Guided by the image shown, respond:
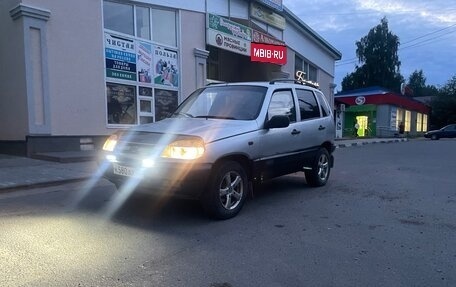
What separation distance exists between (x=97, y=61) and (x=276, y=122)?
889 centimetres

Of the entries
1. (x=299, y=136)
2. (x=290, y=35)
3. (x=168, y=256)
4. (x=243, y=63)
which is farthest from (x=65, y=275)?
(x=290, y=35)

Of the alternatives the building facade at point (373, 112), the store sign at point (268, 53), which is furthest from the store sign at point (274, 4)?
the building facade at point (373, 112)

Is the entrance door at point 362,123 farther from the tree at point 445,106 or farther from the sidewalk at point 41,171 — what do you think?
the sidewalk at point 41,171

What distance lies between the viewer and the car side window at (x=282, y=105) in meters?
6.45

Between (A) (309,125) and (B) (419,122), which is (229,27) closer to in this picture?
(A) (309,125)

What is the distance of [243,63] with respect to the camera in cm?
2325

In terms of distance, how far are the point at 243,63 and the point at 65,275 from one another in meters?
20.6

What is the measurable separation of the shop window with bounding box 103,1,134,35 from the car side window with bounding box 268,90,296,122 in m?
8.85

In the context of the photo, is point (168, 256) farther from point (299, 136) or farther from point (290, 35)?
point (290, 35)

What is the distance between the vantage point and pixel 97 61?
1303 centimetres

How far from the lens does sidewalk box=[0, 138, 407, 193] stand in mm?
7715

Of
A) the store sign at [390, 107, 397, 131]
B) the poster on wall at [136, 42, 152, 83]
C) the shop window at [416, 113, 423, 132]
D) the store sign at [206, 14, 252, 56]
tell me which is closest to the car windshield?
the poster on wall at [136, 42, 152, 83]

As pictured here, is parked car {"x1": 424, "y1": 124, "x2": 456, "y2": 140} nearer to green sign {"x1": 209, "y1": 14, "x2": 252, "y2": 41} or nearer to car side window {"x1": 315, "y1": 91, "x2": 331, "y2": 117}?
green sign {"x1": 209, "y1": 14, "x2": 252, "y2": 41}

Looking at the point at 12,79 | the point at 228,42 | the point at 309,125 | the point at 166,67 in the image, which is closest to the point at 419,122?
the point at 228,42
